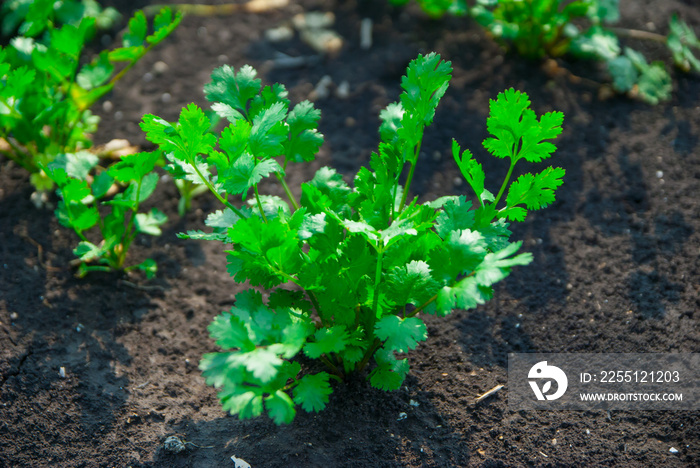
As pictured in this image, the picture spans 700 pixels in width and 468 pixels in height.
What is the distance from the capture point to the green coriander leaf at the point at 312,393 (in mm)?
1539

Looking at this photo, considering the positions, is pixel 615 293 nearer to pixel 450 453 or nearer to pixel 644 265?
pixel 644 265

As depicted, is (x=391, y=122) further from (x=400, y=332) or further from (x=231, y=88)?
(x=400, y=332)

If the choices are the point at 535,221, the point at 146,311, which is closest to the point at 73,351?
the point at 146,311

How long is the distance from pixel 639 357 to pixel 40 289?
2.12 meters

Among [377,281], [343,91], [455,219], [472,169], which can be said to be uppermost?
[472,169]

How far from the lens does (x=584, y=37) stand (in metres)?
2.82

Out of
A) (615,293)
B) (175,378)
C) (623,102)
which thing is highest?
(623,102)

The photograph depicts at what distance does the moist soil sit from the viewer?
180 cm

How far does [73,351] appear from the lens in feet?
6.64

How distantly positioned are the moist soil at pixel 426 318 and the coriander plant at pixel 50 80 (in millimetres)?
269

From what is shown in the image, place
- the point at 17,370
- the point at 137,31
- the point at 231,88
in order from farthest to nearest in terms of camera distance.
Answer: the point at 137,31
the point at 17,370
the point at 231,88

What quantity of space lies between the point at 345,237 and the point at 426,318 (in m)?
0.54

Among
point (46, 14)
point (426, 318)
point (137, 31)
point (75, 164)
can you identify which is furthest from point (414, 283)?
point (46, 14)

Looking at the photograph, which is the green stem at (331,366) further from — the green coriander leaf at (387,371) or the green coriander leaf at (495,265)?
the green coriander leaf at (495,265)
